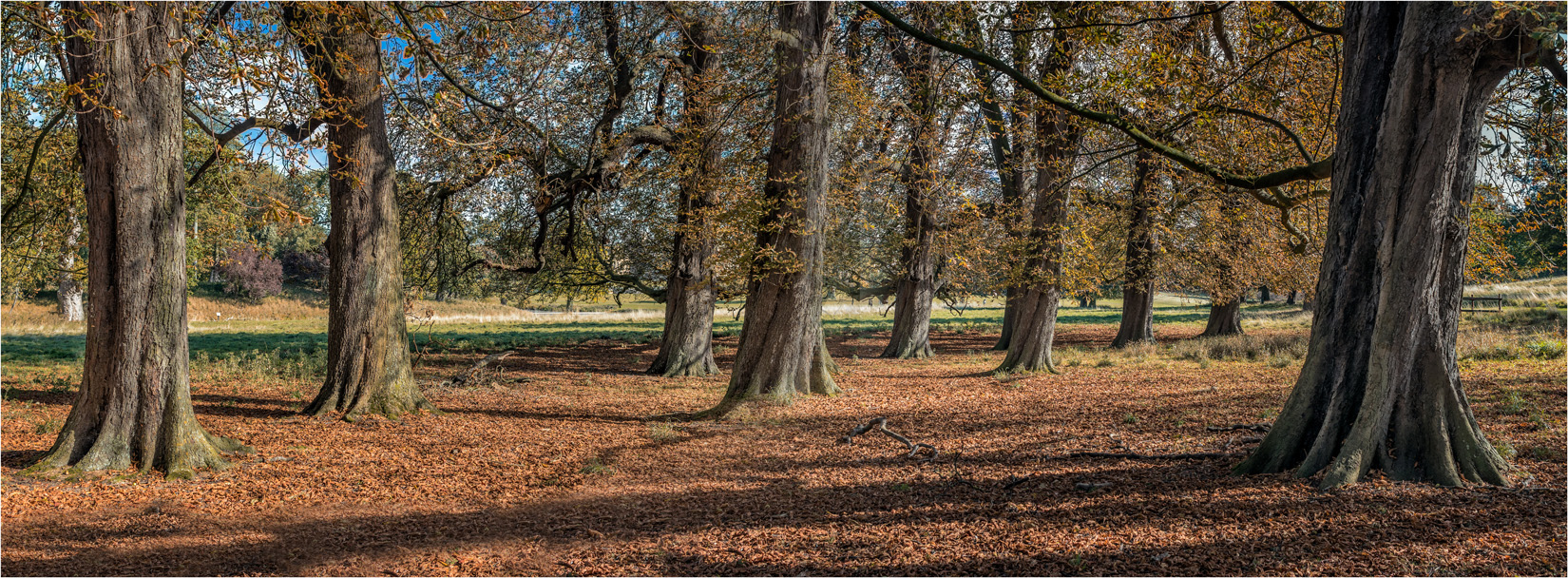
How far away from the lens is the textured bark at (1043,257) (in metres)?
13.4

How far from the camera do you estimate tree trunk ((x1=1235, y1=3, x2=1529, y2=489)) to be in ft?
16.0

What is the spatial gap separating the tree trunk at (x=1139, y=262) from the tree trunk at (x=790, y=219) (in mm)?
5690

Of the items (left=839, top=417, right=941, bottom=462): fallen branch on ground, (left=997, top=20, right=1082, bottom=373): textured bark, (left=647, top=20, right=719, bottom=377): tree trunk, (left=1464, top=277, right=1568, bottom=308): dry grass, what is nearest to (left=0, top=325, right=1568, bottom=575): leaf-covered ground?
(left=839, top=417, right=941, bottom=462): fallen branch on ground

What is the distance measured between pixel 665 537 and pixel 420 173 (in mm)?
10248

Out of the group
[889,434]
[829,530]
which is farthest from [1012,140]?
[829,530]

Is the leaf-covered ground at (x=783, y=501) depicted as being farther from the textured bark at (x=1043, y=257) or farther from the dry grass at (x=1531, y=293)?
the dry grass at (x=1531, y=293)

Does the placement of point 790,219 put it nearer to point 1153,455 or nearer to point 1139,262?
point 1153,455

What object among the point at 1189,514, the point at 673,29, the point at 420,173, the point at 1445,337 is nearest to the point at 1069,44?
the point at 673,29

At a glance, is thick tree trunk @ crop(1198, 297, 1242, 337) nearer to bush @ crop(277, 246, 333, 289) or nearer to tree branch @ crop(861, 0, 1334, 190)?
tree branch @ crop(861, 0, 1334, 190)

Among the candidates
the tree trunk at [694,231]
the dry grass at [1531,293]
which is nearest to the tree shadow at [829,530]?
the tree trunk at [694,231]

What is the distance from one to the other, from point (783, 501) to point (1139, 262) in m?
15.7

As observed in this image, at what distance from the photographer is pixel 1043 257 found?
44.3 feet

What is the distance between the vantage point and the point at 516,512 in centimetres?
584

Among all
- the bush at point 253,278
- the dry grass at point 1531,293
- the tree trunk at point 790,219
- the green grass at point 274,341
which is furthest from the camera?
the bush at point 253,278
